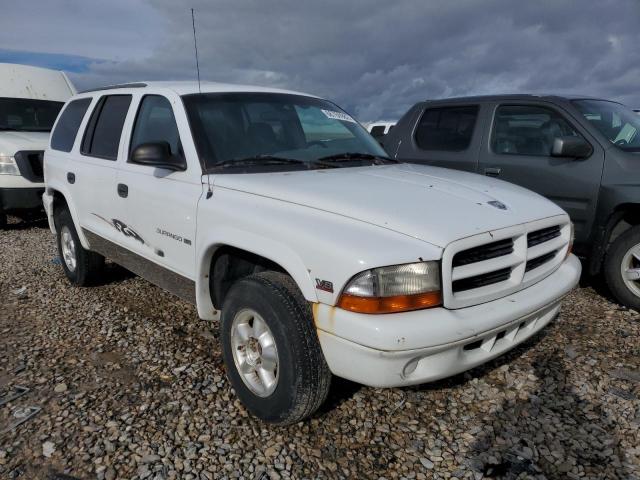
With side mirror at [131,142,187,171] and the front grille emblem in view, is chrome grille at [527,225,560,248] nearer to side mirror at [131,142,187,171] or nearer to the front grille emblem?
the front grille emblem

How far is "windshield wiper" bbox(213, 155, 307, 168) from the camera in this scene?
2.94m

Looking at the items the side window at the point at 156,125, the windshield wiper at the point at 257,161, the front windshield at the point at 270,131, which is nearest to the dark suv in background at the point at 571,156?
the front windshield at the point at 270,131

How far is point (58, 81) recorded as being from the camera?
885 centimetres

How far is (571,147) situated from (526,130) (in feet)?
2.14

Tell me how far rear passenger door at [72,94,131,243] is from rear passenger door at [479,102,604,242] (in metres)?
3.37

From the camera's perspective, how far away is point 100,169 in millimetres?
3830

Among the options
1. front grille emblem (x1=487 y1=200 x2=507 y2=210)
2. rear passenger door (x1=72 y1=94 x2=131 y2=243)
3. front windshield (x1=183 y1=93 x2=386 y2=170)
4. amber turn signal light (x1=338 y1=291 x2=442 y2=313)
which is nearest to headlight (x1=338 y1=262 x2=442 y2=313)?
amber turn signal light (x1=338 y1=291 x2=442 y2=313)

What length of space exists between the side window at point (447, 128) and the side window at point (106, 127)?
123 inches

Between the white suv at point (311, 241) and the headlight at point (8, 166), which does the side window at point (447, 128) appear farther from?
the headlight at point (8, 166)

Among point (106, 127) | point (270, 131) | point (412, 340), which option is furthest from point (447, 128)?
point (412, 340)

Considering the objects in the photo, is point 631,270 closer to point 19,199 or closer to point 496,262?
point 496,262

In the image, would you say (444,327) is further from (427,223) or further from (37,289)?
(37,289)

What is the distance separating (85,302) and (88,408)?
189 cm

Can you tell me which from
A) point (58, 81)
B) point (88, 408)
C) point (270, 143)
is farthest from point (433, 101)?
point (58, 81)
